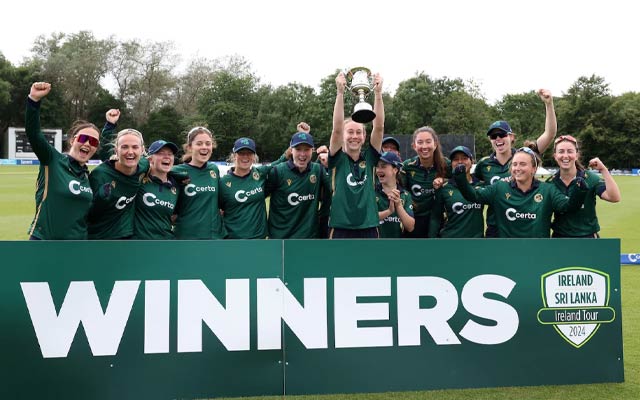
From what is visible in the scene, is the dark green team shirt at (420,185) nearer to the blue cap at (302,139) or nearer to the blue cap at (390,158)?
the blue cap at (390,158)

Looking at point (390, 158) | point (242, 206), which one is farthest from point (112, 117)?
point (390, 158)

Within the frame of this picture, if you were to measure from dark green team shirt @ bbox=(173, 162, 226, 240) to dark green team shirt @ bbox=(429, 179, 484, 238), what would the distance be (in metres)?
2.41

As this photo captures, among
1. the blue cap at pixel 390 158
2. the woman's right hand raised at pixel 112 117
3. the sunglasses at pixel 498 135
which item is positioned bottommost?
the blue cap at pixel 390 158

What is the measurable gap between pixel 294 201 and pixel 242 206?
0.57 m

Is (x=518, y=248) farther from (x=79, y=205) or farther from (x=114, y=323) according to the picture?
(x=79, y=205)

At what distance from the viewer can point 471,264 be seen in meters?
4.78

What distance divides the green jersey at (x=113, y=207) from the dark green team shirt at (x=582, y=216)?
411 centimetres

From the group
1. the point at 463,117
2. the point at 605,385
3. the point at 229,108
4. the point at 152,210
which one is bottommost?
the point at 605,385

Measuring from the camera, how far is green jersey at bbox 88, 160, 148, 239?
17.3 feet

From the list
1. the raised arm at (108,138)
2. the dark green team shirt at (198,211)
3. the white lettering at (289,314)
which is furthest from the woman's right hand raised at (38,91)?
the white lettering at (289,314)

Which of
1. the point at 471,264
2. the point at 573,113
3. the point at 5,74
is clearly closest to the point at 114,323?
the point at 471,264

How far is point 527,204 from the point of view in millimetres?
5660

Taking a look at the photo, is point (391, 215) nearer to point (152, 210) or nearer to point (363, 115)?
point (363, 115)

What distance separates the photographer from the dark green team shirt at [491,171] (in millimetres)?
6374
